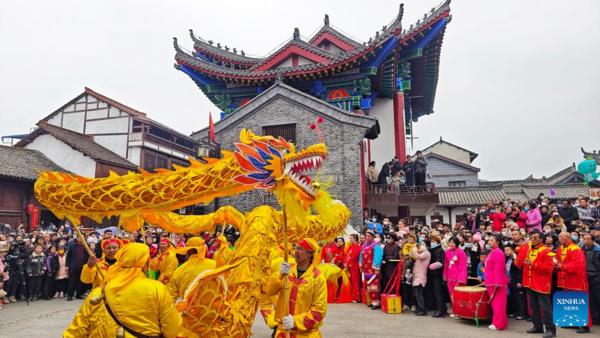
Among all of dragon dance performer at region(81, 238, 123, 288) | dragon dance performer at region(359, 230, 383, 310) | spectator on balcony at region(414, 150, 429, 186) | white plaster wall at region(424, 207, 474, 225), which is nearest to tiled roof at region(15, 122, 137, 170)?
spectator on balcony at region(414, 150, 429, 186)

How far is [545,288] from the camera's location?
641 centimetres

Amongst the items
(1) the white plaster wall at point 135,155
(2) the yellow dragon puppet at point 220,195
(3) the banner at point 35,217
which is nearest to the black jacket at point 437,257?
(2) the yellow dragon puppet at point 220,195

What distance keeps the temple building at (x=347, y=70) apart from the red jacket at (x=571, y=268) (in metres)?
8.41

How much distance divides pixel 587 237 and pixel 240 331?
639 centimetres

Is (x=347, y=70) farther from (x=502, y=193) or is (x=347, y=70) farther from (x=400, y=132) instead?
(x=502, y=193)

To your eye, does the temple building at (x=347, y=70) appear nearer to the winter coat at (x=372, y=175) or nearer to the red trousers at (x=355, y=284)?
the winter coat at (x=372, y=175)

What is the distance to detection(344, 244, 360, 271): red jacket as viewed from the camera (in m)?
10.1

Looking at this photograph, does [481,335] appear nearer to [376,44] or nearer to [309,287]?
[309,287]

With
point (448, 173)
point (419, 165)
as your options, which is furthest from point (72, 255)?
Answer: point (448, 173)

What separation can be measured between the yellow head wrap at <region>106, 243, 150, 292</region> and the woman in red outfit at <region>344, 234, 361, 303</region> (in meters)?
7.43

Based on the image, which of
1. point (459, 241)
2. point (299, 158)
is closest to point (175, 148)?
point (459, 241)

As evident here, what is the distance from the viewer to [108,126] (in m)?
24.0

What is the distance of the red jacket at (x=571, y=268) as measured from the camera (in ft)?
21.2

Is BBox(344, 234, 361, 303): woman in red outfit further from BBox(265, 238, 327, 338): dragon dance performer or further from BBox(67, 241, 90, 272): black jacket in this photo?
BBox(67, 241, 90, 272): black jacket
